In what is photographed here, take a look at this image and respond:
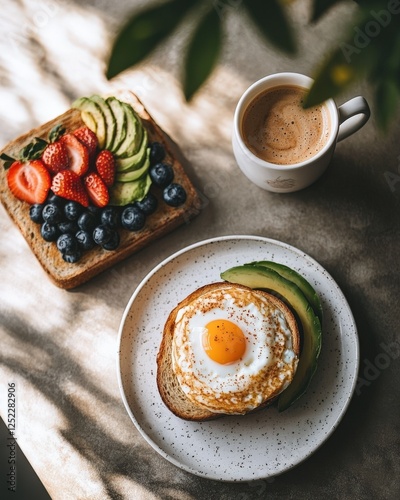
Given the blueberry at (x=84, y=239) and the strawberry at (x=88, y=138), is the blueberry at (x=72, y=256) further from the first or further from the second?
the strawberry at (x=88, y=138)

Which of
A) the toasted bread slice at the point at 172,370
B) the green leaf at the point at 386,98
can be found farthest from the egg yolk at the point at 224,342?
the green leaf at the point at 386,98

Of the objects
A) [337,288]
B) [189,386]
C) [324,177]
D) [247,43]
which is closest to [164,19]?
[189,386]

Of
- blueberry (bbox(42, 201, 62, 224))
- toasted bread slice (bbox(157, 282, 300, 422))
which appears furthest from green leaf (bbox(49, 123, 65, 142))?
toasted bread slice (bbox(157, 282, 300, 422))

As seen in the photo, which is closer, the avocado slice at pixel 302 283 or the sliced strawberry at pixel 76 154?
the avocado slice at pixel 302 283

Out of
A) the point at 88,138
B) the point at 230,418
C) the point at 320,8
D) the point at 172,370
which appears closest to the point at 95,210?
the point at 88,138

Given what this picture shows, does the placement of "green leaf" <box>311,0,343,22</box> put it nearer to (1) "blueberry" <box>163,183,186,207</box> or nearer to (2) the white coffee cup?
(2) the white coffee cup

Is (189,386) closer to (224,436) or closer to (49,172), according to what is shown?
(224,436)
